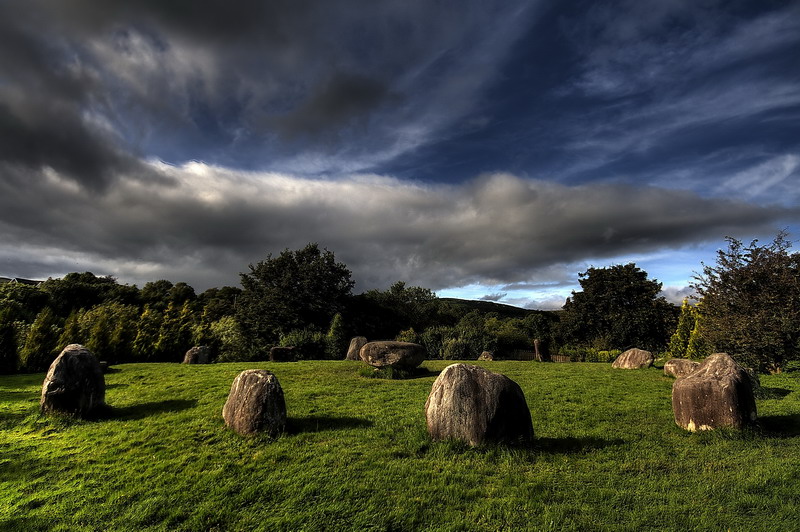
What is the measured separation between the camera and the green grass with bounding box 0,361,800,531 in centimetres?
604

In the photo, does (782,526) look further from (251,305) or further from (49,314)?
(251,305)

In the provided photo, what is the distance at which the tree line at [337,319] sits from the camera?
20109 millimetres

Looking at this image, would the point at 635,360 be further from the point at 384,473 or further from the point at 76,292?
the point at 76,292

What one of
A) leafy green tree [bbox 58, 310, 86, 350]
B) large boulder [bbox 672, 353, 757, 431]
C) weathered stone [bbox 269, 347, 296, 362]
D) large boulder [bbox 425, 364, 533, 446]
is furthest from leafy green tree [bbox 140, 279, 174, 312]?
large boulder [bbox 672, 353, 757, 431]

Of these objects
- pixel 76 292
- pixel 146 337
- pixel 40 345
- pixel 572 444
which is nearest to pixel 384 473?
pixel 572 444

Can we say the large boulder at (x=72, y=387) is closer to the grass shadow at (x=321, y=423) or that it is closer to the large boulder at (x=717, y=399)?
the grass shadow at (x=321, y=423)

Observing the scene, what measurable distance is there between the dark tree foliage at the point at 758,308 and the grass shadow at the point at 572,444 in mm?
16116

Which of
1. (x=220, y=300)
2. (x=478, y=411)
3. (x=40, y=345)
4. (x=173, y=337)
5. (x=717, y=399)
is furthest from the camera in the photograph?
(x=220, y=300)

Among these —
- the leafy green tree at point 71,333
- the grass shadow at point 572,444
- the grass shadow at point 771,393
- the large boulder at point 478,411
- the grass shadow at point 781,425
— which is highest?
the leafy green tree at point 71,333

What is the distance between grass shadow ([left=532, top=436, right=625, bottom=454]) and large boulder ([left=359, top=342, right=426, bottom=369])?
11305 millimetres

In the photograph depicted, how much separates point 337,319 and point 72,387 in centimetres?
2263

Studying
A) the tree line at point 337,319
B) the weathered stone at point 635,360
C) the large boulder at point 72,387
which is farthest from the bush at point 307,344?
the weathered stone at point 635,360

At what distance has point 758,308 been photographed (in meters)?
19.9

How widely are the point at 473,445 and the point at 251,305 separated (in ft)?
126
